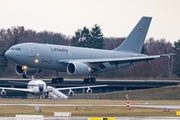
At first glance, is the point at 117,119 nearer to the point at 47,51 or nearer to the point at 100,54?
the point at 47,51

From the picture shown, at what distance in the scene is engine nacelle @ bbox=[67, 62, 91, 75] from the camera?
157 ft

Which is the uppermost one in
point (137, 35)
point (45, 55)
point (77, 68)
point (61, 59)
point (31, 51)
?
point (137, 35)

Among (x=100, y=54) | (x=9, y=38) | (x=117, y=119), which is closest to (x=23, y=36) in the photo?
(x=9, y=38)

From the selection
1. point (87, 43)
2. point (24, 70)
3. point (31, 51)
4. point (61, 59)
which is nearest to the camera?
point (31, 51)

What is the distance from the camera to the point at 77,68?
47.8m

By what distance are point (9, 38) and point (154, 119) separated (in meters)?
97.2

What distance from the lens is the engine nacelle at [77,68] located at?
47.8 metres

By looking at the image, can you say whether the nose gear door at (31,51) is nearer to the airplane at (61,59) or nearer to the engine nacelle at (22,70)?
the airplane at (61,59)

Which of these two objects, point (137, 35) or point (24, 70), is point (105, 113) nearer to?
point (24, 70)

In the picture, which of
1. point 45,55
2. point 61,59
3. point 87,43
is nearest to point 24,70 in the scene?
point 45,55

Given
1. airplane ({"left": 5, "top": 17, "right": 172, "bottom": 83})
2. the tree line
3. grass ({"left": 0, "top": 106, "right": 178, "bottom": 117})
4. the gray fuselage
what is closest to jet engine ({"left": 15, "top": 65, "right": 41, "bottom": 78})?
airplane ({"left": 5, "top": 17, "right": 172, "bottom": 83})

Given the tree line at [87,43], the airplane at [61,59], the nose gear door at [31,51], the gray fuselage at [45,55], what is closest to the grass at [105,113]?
the airplane at [61,59]

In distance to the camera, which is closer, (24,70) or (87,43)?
(24,70)

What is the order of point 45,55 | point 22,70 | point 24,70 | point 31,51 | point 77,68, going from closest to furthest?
point 31,51, point 24,70, point 45,55, point 77,68, point 22,70
